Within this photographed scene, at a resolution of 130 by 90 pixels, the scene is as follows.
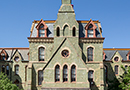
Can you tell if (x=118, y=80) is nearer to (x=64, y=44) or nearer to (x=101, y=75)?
(x=101, y=75)

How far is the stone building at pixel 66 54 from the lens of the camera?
33.5 m

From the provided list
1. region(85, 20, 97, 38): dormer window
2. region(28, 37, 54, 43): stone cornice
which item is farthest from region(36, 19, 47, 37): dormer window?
region(85, 20, 97, 38): dormer window

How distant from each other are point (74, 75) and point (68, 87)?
2.21 metres

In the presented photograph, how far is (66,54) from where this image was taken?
3425 cm

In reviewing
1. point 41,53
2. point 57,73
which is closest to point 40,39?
point 41,53

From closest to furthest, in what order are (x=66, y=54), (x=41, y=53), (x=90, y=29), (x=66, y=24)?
(x=66, y=54) < (x=66, y=24) < (x=41, y=53) < (x=90, y=29)

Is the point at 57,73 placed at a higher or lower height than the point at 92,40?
lower

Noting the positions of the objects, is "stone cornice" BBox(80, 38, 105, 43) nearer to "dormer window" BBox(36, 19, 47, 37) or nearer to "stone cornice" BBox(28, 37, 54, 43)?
"stone cornice" BBox(28, 37, 54, 43)

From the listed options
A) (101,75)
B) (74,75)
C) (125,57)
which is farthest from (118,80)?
(74,75)

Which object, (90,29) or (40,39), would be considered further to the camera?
(90,29)

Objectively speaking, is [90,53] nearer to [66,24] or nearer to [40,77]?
[66,24]

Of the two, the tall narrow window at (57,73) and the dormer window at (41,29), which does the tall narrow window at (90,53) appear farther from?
the dormer window at (41,29)

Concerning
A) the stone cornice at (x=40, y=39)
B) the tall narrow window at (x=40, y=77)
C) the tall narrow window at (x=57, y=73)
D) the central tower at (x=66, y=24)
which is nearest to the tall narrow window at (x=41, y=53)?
the stone cornice at (x=40, y=39)

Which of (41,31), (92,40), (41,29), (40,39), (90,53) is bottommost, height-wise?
(90,53)
